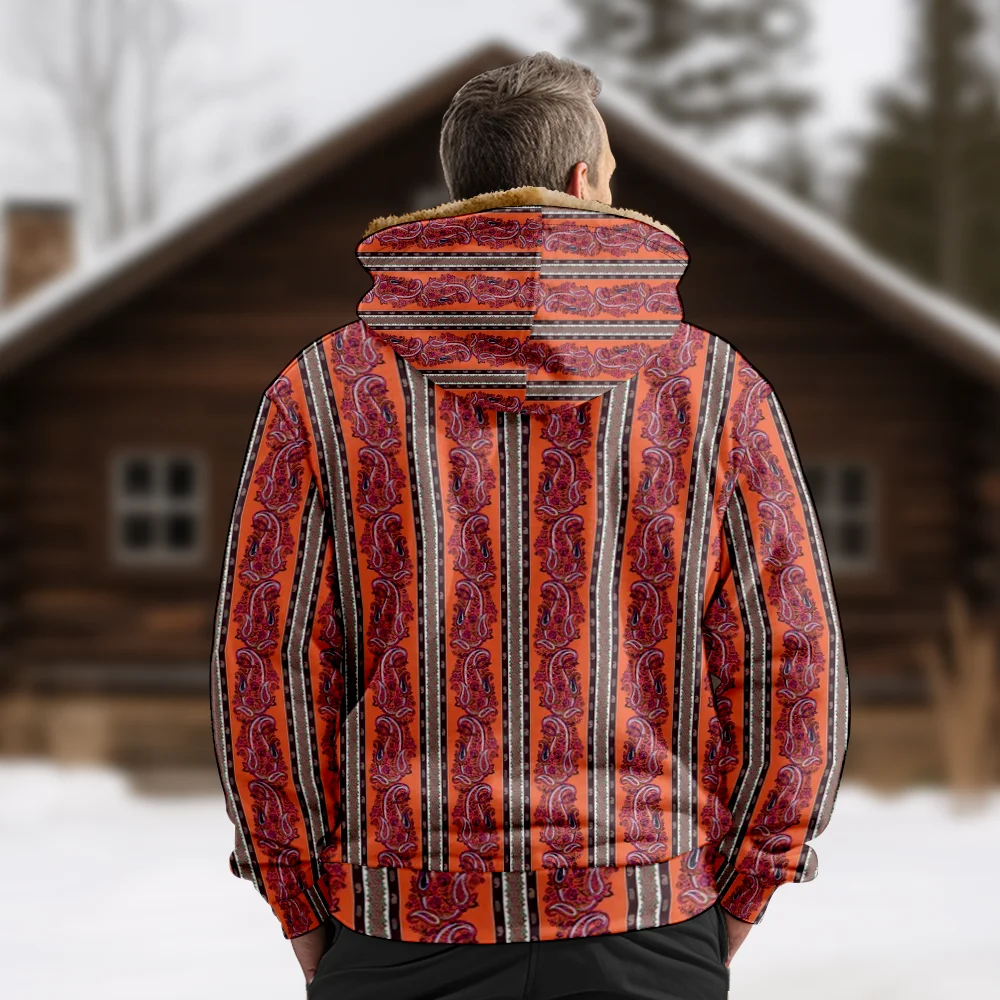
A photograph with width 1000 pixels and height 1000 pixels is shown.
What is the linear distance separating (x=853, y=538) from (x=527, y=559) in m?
10.4

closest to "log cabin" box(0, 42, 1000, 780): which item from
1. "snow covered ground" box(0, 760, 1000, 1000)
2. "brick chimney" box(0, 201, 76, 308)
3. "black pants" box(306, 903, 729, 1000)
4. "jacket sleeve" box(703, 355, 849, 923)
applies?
"snow covered ground" box(0, 760, 1000, 1000)

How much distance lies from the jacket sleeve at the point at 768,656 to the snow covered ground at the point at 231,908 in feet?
15.1

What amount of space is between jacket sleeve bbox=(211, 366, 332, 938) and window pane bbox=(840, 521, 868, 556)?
33.5 ft

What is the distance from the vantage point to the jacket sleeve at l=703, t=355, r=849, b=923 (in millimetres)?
1746

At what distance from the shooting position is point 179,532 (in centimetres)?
1182

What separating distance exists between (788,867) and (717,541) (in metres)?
0.41

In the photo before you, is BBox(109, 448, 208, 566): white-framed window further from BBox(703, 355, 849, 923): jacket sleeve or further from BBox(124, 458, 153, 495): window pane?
BBox(703, 355, 849, 923): jacket sleeve

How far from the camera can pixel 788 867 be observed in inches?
71.2

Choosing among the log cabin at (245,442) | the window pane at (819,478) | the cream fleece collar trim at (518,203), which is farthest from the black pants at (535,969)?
the window pane at (819,478)

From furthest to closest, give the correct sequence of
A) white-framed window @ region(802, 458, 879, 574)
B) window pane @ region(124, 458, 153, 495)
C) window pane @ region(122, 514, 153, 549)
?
window pane @ region(122, 514, 153, 549), window pane @ region(124, 458, 153, 495), white-framed window @ region(802, 458, 879, 574)

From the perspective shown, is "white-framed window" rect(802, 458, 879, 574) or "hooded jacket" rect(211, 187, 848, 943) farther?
"white-framed window" rect(802, 458, 879, 574)

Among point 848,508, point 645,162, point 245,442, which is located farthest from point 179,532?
point 848,508

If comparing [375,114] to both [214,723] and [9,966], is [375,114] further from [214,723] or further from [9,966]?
[214,723]

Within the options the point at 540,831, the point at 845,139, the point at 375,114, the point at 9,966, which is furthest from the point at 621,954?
the point at 845,139
